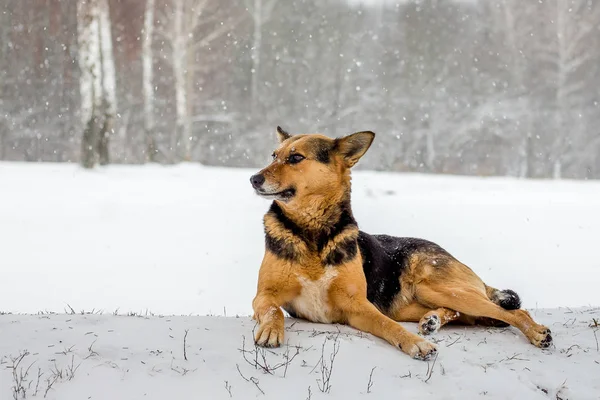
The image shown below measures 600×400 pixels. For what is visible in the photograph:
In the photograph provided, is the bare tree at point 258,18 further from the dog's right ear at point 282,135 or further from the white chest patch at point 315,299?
the white chest patch at point 315,299

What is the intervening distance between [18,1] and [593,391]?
2513 cm

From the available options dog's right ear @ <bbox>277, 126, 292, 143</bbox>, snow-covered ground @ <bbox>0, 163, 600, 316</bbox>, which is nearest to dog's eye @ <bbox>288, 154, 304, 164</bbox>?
dog's right ear @ <bbox>277, 126, 292, 143</bbox>

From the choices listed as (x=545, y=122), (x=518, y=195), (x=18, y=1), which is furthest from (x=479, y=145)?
(x=18, y=1)

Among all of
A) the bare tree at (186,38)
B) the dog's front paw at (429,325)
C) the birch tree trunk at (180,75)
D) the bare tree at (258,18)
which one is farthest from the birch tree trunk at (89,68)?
the dog's front paw at (429,325)

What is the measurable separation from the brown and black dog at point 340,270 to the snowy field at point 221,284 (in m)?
0.21

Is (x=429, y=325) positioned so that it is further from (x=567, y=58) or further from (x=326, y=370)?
(x=567, y=58)

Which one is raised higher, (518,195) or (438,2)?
(438,2)

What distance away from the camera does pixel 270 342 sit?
3.70 metres

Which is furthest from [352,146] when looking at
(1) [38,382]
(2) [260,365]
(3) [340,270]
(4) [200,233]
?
(4) [200,233]

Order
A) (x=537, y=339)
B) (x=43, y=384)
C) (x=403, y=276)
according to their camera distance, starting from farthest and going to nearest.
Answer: (x=403, y=276)
(x=537, y=339)
(x=43, y=384)

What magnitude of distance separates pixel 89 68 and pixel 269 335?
1239cm

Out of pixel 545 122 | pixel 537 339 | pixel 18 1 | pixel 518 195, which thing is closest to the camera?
pixel 537 339

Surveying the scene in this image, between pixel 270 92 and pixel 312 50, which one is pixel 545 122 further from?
pixel 270 92

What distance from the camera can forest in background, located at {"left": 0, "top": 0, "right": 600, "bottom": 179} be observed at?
24.9 m
